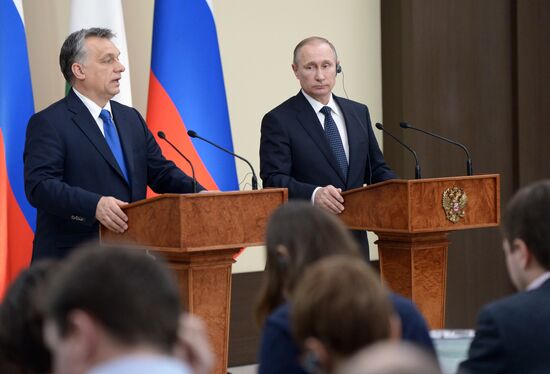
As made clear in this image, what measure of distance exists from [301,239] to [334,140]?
3070 mm

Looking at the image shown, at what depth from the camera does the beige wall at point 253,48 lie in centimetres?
632

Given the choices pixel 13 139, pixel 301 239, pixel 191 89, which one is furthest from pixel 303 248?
pixel 191 89

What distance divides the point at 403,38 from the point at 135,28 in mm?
2139

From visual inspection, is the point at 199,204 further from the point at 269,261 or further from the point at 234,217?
the point at 269,261

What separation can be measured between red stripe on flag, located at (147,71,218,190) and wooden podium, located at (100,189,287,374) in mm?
1856

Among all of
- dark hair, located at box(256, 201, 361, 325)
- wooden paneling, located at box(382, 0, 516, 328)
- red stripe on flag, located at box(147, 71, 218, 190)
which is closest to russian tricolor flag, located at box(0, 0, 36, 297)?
red stripe on flag, located at box(147, 71, 218, 190)


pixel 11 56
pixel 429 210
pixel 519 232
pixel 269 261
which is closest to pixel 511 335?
pixel 519 232

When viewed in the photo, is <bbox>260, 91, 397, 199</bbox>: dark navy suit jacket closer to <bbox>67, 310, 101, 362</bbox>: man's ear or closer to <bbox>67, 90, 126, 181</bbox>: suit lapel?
<bbox>67, 90, 126, 181</bbox>: suit lapel

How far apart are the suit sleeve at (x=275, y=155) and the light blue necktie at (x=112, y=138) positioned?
0.77 meters

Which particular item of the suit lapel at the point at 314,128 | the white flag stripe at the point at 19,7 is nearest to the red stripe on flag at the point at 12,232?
the white flag stripe at the point at 19,7

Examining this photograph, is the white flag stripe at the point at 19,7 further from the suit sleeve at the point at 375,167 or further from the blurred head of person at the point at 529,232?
the blurred head of person at the point at 529,232

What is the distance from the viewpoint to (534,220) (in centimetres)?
262

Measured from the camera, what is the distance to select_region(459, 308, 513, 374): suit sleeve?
250cm

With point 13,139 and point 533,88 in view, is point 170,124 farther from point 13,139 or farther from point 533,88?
point 533,88
